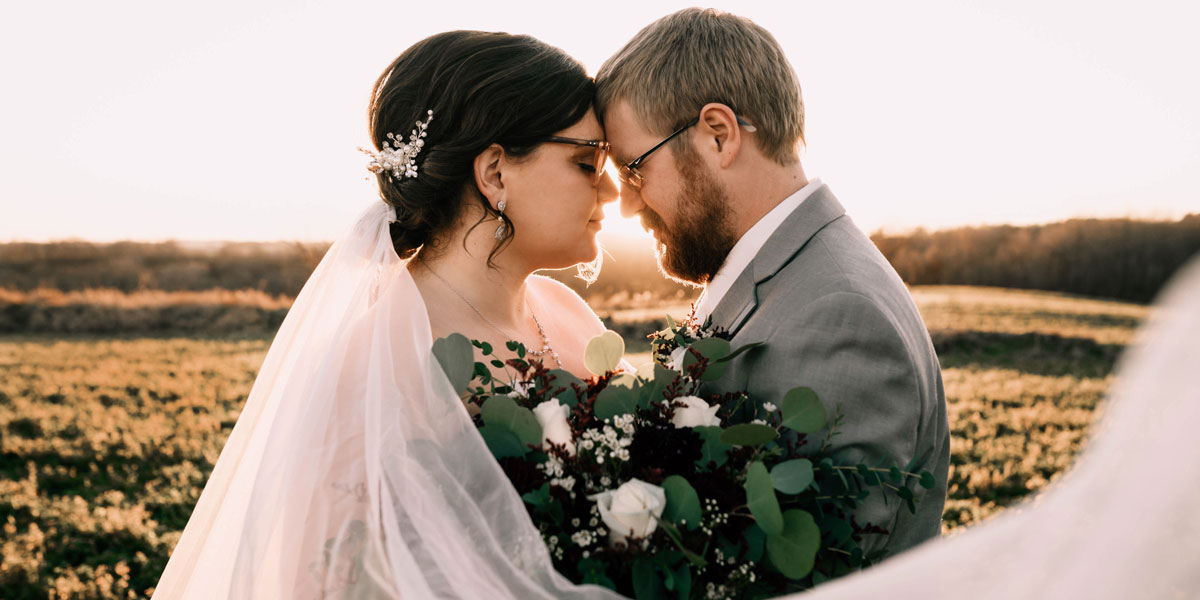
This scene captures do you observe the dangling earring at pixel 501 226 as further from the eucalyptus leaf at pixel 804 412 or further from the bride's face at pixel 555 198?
the eucalyptus leaf at pixel 804 412

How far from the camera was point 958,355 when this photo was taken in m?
12.7

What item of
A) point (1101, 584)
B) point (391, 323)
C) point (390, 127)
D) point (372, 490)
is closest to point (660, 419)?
point (372, 490)

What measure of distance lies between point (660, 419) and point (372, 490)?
80 cm

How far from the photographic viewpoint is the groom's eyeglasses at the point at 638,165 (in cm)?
297

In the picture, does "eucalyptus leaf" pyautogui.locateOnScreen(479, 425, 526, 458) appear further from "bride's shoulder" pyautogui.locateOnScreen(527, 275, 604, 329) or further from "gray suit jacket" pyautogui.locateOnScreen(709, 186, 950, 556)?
"bride's shoulder" pyautogui.locateOnScreen(527, 275, 604, 329)

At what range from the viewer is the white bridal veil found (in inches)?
32.3

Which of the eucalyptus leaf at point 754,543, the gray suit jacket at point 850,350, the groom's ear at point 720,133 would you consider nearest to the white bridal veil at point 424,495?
the eucalyptus leaf at point 754,543

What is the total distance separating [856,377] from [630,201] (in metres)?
1.46

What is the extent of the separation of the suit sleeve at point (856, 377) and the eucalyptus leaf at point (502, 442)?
80 cm

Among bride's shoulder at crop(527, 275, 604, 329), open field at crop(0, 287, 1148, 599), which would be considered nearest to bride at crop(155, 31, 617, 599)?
bride's shoulder at crop(527, 275, 604, 329)

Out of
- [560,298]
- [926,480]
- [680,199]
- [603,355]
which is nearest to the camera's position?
[926,480]

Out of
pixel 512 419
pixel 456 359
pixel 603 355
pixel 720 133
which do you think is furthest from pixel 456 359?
pixel 720 133

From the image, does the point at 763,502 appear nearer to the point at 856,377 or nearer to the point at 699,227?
the point at 856,377

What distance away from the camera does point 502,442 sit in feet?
6.61
